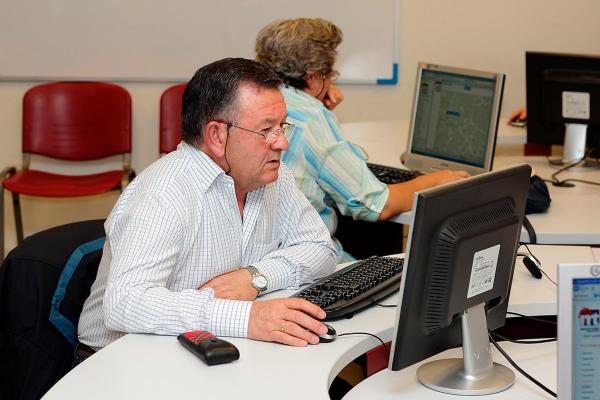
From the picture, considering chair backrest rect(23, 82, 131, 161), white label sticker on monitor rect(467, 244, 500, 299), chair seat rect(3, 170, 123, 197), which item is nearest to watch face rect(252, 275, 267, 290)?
white label sticker on monitor rect(467, 244, 500, 299)

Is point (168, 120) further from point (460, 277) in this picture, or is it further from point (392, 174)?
point (460, 277)

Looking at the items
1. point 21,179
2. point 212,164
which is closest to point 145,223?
point 212,164

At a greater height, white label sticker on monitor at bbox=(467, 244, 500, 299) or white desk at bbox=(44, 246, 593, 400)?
white label sticker on monitor at bbox=(467, 244, 500, 299)

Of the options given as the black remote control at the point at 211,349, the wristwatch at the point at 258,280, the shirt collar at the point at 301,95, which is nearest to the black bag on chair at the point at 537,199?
the shirt collar at the point at 301,95

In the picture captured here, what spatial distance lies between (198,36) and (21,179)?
1157 mm

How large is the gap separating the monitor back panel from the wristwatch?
128 cm

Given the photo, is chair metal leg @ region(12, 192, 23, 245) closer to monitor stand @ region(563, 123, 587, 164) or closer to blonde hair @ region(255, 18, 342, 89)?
blonde hair @ region(255, 18, 342, 89)

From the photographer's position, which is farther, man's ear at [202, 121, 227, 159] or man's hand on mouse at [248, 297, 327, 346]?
man's ear at [202, 121, 227, 159]

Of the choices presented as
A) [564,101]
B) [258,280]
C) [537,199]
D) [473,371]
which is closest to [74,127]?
[564,101]

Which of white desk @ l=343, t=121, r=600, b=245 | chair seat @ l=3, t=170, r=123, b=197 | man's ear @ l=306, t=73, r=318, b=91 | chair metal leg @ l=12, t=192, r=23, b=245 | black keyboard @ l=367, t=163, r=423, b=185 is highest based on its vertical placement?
man's ear @ l=306, t=73, r=318, b=91

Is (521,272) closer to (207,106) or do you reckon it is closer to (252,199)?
(252,199)

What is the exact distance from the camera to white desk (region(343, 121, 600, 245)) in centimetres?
256

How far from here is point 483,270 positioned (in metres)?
1.62

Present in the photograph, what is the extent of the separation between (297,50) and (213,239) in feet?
3.19
